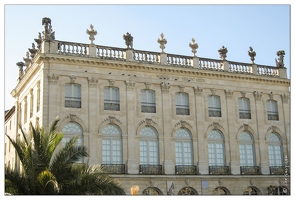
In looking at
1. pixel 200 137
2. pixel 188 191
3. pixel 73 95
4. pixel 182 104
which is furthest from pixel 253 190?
pixel 73 95

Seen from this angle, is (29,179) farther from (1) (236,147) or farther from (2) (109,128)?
(1) (236,147)

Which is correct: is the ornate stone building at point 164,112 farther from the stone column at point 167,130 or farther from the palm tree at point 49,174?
the palm tree at point 49,174

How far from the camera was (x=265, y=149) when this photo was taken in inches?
1390

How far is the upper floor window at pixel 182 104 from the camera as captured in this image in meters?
33.2

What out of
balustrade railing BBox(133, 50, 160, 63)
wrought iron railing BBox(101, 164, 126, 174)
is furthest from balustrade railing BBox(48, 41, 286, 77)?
wrought iron railing BBox(101, 164, 126, 174)

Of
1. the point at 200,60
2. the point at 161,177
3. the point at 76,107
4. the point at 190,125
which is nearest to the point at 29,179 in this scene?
the point at 76,107

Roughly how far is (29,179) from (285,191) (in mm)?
21126

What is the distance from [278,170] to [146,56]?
12668 millimetres

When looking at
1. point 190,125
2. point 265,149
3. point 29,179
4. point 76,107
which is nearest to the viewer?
point 29,179

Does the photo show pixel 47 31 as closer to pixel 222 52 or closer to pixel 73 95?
pixel 73 95

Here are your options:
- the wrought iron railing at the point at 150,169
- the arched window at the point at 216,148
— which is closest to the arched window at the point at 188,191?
the wrought iron railing at the point at 150,169

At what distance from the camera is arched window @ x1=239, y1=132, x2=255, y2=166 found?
34.5 m

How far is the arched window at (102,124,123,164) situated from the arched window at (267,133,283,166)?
1166 centimetres

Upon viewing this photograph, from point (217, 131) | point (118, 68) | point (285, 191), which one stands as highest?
point (118, 68)
